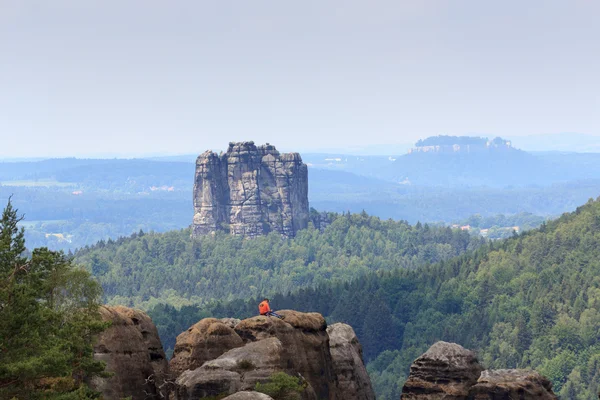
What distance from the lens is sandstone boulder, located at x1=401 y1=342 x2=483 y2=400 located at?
80.4m

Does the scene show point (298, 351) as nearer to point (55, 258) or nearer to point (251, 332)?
point (251, 332)

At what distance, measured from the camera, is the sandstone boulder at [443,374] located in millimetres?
80438

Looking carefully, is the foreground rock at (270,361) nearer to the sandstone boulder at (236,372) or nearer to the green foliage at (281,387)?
the sandstone boulder at (236,372)

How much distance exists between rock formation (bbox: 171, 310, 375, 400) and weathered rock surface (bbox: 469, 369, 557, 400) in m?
7.66

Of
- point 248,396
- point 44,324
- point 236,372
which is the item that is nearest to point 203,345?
point 236,372

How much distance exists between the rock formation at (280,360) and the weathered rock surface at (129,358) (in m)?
1.45

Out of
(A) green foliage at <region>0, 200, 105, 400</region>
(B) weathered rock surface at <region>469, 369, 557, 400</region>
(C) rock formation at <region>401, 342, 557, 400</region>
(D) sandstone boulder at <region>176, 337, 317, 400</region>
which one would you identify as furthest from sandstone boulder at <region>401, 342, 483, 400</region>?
(A) green foliage at <region>0, 200, 105, 400</region>

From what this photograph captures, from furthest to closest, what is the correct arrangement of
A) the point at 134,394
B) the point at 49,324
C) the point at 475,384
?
the point at 475,384 < the point at 134,394 < the point at 49,324

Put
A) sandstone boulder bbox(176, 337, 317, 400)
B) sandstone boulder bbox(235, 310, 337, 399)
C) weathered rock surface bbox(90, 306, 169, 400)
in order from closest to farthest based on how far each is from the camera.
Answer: sandstone boulder bbox(176, 337, 317, 400) → weathered rock surface bbox(90, 306, 169, 400) → sandstone boulder bbox(235, 310, 337, 399)

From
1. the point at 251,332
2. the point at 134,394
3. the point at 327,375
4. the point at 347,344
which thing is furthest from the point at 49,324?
the point at 347,344

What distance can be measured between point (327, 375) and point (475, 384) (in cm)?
1105

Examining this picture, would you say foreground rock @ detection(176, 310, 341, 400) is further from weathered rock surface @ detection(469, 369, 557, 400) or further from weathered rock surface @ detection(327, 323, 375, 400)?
weathered rock surface @ detection(469, 369, 557, 400)

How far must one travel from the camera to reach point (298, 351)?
7031 cm

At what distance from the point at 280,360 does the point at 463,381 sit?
18190mm
